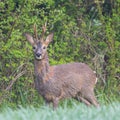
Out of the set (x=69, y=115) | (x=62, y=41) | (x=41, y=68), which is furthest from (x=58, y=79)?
(x=69, y=115)

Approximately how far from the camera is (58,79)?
37.4 ft

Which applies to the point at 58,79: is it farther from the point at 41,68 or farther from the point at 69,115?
the point at 69,115

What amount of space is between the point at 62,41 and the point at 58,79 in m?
2.87

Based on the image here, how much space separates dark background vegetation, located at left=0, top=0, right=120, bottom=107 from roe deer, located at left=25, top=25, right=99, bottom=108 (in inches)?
28.4

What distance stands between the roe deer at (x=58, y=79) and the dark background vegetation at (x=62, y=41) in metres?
0.72

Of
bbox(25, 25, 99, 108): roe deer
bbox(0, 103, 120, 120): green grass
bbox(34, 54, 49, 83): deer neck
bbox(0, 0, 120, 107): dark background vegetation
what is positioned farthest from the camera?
bbox(0, 0, 120, 107): dark background vegetation

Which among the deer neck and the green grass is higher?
the green grass

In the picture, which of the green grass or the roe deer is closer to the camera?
the green grass

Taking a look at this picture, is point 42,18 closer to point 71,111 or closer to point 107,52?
point 107,52

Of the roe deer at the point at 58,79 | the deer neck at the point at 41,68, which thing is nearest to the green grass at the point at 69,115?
the roe deer at the point at 58,79

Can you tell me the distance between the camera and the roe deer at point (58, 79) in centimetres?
1112

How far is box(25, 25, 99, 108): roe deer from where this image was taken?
1112 cm

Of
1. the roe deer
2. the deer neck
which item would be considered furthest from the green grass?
the deer neck

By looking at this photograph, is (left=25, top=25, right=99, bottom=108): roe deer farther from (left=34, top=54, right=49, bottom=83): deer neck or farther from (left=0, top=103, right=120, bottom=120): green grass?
(left=0, top=103, right=120, bottom=120): green grass
